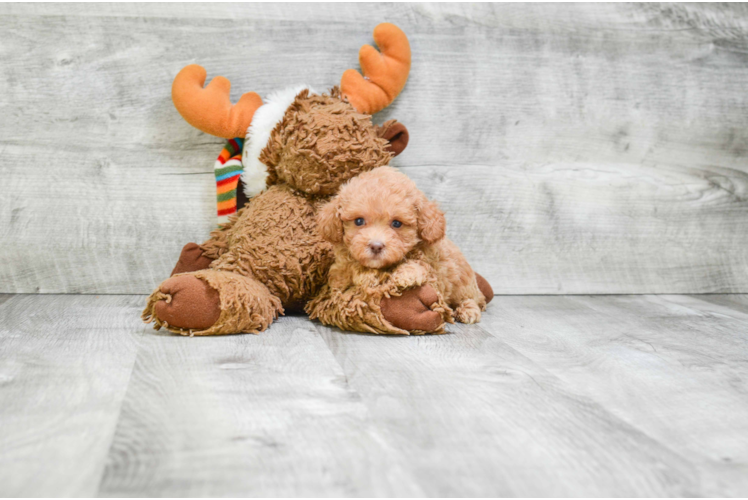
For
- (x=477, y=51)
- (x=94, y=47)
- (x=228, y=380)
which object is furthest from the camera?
(x=477, y=51)

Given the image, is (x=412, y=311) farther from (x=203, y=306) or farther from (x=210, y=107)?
(x=210, y=107)

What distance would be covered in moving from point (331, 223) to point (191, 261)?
34cm

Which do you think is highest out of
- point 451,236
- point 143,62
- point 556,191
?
point 143,62

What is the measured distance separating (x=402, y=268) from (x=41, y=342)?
59cm

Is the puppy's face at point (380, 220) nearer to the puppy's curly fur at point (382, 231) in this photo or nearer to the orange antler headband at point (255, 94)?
the puppy's curly fur at point (382, 231)

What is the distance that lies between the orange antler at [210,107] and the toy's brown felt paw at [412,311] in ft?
1.65

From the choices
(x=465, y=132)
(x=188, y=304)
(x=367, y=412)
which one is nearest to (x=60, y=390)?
(x=188, y=304)

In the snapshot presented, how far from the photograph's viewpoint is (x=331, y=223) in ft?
3.48

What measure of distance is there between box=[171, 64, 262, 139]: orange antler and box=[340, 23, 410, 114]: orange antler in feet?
0.68

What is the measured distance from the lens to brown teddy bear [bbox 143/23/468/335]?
3.30ft

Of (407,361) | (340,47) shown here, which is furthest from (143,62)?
(407,361)

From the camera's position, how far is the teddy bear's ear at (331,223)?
3.47 ft

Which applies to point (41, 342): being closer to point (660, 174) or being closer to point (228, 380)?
point (228, 380)

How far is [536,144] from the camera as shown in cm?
147
